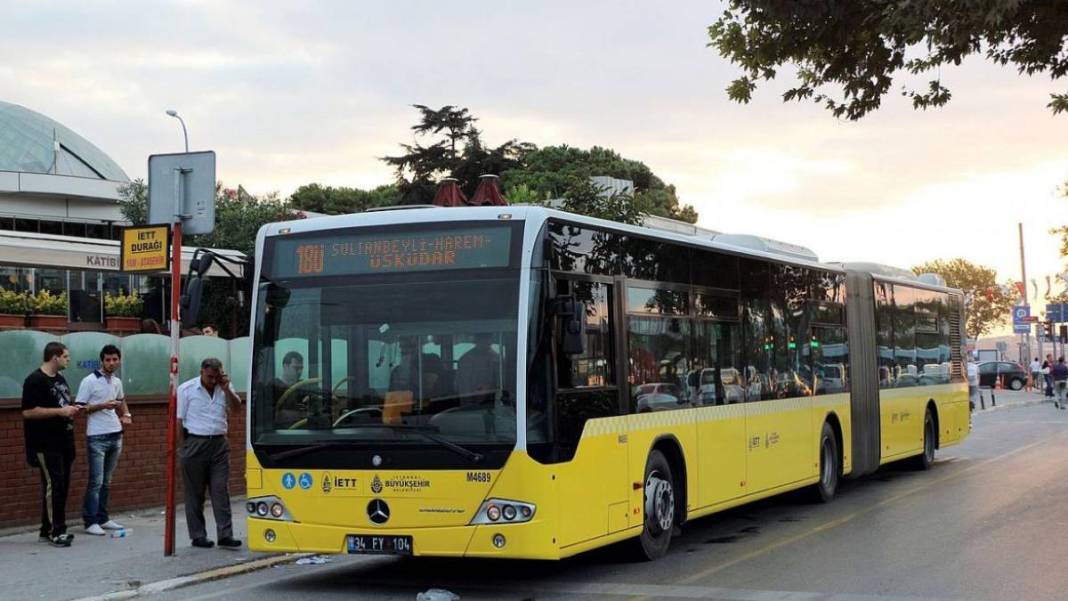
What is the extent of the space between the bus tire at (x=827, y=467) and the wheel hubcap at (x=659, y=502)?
184 inches

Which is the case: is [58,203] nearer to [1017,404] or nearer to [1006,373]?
[1006,373]

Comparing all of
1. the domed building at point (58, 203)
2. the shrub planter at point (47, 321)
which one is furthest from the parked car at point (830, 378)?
the domed building at point (58, 203)

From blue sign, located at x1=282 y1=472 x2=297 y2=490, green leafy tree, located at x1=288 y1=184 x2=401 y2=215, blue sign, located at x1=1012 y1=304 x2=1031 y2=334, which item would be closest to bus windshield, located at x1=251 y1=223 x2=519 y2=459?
blue sign, located at x1=282 y1=472 x2=297 y2=490

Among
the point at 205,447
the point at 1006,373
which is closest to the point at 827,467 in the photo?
the point at 205,447

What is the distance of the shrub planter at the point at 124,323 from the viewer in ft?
76.9

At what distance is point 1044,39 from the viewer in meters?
12.6

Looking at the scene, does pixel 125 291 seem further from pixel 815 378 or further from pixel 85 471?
pixel 815 378

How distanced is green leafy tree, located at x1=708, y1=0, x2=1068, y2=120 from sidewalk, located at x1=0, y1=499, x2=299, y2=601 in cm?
694

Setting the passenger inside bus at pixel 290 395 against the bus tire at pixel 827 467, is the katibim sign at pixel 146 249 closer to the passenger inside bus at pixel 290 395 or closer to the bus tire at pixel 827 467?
the passenger inside bus at pixel 290 395

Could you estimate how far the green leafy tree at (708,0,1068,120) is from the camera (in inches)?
440

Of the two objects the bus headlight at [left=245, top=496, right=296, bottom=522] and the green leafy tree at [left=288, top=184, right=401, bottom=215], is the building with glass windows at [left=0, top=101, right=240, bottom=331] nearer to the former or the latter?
the green leafy tree at [left=288, top=184, right=401, bottom=215]

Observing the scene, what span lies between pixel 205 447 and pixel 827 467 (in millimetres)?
7652

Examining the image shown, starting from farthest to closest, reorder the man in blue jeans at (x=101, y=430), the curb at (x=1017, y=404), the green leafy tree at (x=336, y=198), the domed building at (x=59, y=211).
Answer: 1. the green leafy tree at (x=336, y=198)
2. the curb at (x=1017, y=404)
3. the domed building at (x=59, y=211)
4. the man in blue jeans at (x=101, y=430)

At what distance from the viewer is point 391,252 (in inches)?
376
